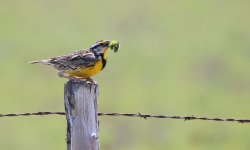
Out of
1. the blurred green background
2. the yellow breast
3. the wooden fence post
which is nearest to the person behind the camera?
the wooden fence post

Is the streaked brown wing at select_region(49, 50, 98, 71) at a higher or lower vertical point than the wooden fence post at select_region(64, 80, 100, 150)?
higher

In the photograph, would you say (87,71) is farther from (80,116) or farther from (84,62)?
(80,116)

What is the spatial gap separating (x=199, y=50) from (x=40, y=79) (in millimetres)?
4866

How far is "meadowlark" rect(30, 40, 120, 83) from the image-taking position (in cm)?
821

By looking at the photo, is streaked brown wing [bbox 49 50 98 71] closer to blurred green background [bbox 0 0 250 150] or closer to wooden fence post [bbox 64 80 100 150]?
wooden fence post [bbox 64 80 100 150]

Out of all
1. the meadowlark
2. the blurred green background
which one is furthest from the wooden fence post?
the blurred green background

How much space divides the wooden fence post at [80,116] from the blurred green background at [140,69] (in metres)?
12.8

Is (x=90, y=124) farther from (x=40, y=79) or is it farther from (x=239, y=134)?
(x=40, y=79)

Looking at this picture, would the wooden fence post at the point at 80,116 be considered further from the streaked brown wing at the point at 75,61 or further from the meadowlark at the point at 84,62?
the streaked brown wing at the point at 75,61

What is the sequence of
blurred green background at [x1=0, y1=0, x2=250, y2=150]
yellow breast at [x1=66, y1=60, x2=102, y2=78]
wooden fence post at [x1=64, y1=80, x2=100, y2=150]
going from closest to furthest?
wooden fence post at [x1=64, y1=80, x2=100, y2=150] < yellow breast at [x1=66, y1=60, x2=102, y2=78] < blurred green background at [x1=0, y1=0, x2=250, y2=150]

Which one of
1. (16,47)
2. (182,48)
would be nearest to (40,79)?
(16,47)

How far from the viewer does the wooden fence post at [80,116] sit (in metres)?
6.55

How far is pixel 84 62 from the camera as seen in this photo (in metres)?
8.23

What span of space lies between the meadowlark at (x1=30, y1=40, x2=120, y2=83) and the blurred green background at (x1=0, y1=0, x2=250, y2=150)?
11.0 m
